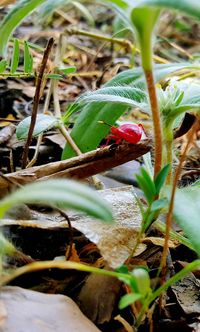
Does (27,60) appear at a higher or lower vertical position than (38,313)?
higher

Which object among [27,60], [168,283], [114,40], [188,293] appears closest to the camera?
[168,283]

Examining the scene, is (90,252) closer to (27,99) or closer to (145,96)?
(145,96)

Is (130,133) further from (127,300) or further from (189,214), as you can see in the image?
(127,300)

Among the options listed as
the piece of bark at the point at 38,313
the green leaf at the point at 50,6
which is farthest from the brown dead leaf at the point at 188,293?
the green leaf at the point at 50,6

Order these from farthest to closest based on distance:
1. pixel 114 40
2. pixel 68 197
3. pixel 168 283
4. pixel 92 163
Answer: pixel 114 40
pixel 92 163
pixel 168 283
pixel 68 197

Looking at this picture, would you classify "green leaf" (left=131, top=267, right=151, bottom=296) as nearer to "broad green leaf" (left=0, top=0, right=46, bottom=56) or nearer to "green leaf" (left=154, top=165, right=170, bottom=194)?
"green leaf" (left=154, top=165, right=170, bottom=194)

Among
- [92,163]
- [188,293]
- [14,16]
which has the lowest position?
[188,293]

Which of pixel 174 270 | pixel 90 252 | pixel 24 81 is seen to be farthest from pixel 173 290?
pixel 24 81

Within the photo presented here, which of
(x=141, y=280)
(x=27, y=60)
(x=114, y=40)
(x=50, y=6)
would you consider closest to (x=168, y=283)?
(x=141, y=280)
